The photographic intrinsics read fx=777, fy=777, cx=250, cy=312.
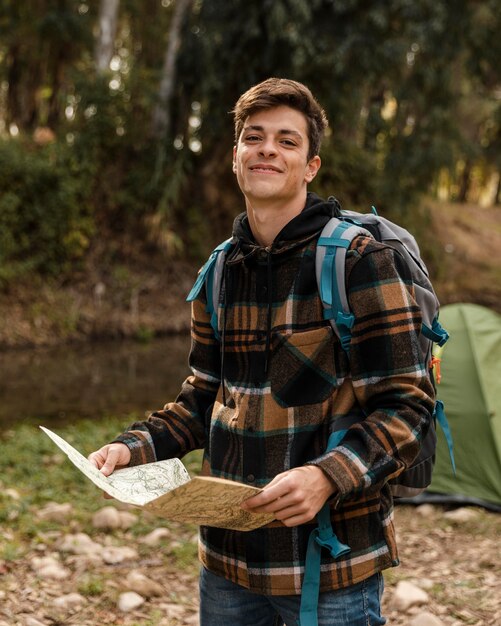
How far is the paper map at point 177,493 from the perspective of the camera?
166 cm

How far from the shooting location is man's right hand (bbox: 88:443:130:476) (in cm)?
204

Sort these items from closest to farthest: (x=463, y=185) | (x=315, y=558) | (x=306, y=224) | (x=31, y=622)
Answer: (x=315, y=558) < (x=306, y=224) < (x=31, y=622) < (x=463, y=185)

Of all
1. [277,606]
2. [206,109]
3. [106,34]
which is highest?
[106,34]

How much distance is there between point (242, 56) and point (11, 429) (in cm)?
813

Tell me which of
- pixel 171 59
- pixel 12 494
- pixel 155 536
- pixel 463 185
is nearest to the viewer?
pixel 155 536

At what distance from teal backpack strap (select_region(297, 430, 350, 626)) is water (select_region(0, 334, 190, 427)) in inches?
273

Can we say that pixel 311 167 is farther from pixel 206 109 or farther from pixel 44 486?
pixel 206 109

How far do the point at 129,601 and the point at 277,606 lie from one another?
2065 mm

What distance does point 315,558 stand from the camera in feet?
6.15

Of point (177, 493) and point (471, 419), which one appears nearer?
point (177, 493)

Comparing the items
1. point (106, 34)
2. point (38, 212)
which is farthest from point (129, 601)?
point (106, 34)

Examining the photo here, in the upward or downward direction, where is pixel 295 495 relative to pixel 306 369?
downward

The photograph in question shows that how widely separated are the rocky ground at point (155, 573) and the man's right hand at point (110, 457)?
1.86m

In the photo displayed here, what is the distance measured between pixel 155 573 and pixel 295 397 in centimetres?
277
